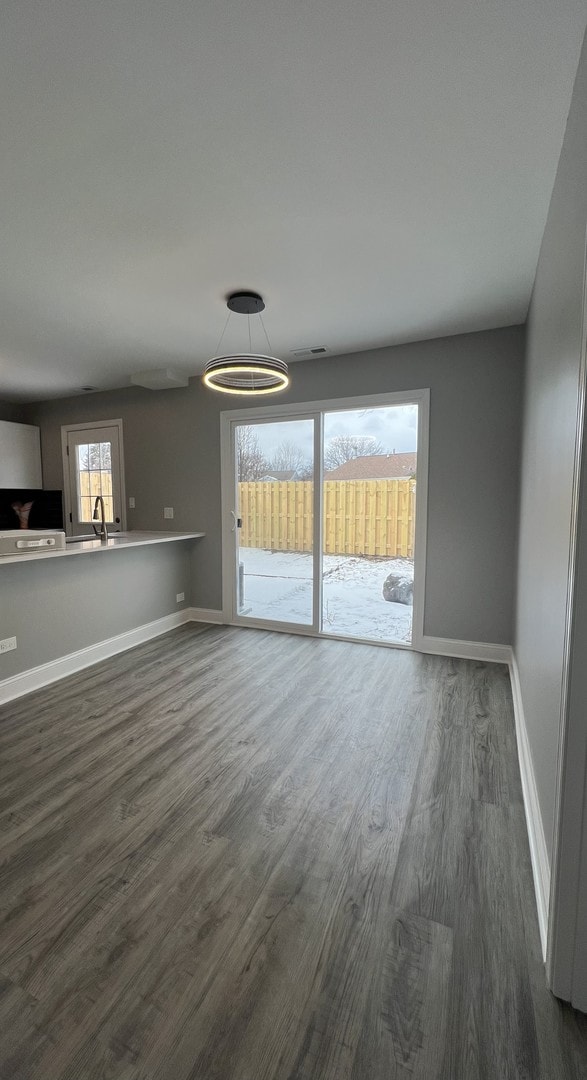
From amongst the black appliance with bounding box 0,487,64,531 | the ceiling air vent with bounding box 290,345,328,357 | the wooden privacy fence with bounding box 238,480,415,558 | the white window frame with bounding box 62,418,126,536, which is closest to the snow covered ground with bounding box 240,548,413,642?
the wooden privacy fence with bounding box 238,480,415,558

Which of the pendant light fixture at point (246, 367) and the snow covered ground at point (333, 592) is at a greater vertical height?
the pendant light fixture at point (246, 367)

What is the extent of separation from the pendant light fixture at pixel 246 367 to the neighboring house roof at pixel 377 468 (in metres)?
1.31

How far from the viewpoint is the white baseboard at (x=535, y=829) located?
1311 mm

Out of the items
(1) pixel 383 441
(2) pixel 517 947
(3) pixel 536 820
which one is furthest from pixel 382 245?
(2) pixel 517 947

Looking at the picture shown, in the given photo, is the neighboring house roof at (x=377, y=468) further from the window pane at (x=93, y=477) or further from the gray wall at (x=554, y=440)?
the window pane at (x=93, y=477)

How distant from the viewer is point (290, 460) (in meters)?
4.13

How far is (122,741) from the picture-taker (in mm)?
2346

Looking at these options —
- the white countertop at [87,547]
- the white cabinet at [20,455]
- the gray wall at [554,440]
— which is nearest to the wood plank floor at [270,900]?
the gray wall at [554,440]

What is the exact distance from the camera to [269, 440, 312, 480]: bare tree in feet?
13.3

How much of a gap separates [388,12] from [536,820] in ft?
8.44

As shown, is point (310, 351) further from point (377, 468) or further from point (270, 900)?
point (270, 900)

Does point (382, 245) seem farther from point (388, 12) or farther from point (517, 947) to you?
point (517, 947)

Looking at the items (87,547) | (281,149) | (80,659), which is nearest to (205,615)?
(80,659)

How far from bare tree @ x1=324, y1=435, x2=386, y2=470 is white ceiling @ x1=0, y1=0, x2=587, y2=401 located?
3.87 feet
